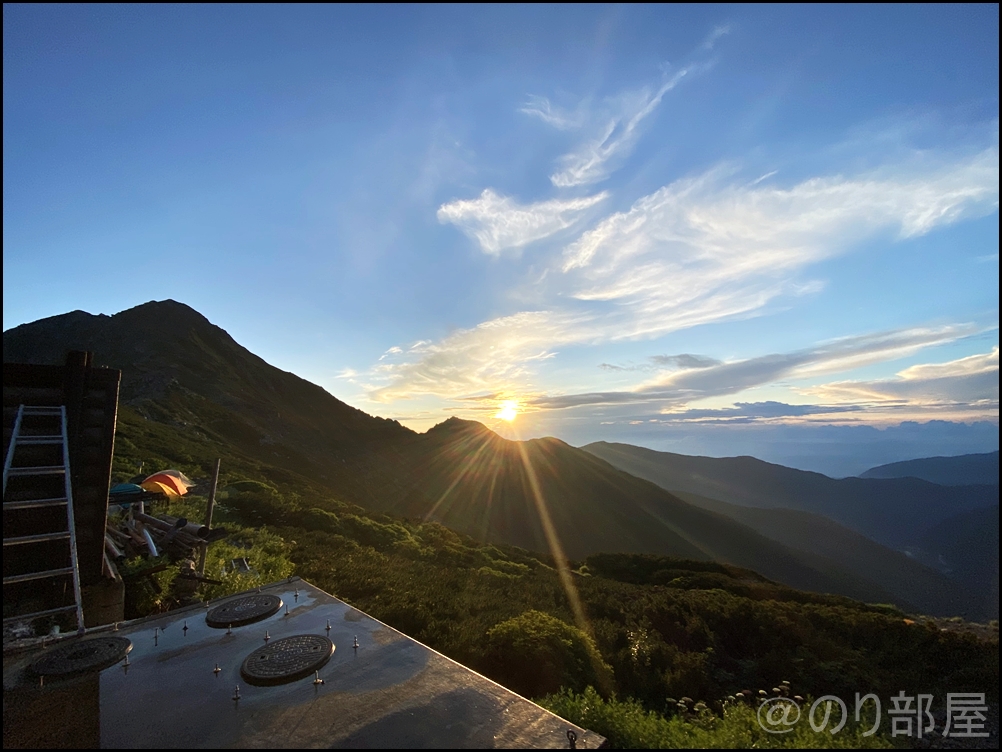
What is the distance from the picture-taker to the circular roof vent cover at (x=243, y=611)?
7139 mm

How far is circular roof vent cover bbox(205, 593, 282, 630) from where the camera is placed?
714cm

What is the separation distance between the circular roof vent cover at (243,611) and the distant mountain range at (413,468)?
40869mm

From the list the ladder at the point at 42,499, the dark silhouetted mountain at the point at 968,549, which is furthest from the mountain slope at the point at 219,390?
the dark silhouetted mountain at the point at 968,549

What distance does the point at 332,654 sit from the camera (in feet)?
19.8

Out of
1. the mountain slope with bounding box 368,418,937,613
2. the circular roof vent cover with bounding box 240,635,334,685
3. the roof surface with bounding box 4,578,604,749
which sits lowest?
the mountain slope with bounding box 368,418,937,613

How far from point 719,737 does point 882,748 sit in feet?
6.99

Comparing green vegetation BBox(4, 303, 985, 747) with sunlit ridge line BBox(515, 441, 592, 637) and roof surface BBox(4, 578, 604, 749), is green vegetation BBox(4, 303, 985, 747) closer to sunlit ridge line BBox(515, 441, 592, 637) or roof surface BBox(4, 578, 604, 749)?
sunlit ridge line BBox(515, 441, 592, 637)

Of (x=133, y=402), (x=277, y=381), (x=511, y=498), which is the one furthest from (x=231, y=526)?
(x=277, y=381)

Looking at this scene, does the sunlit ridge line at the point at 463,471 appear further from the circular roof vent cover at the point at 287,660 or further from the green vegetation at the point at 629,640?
the circular roof vent cover at the point at 287,660

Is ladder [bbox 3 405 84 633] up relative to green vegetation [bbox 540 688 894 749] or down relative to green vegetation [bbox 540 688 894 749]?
up

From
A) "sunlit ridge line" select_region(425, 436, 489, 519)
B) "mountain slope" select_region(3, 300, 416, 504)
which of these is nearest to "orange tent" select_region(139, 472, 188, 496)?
"mountain slope" select_region(3, 300, 416, 504)

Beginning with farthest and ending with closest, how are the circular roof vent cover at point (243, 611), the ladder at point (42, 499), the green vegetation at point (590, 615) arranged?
1. the green vegetation at point (590, 615)
2. the circular roof vent cover at point (243, 611)
3. the ladder at point (42, 499)

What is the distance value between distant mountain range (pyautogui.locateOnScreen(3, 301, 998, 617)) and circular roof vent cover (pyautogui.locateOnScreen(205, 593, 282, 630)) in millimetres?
40869

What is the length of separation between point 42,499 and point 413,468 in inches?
3378
